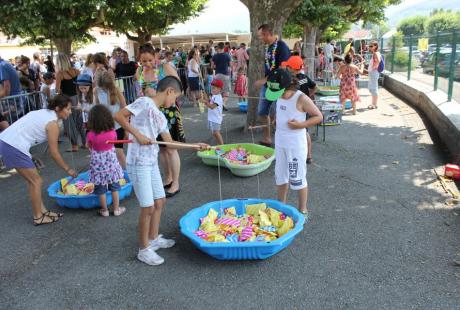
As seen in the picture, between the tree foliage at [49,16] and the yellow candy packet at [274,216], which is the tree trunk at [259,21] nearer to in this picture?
the yellow candy packet at [274,216]

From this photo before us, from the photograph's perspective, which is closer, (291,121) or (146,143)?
(146,143)

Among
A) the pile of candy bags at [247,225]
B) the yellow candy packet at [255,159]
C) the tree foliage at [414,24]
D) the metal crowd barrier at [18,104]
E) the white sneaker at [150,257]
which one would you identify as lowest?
the white sneaker at [150,257]

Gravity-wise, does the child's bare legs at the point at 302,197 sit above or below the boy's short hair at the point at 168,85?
below

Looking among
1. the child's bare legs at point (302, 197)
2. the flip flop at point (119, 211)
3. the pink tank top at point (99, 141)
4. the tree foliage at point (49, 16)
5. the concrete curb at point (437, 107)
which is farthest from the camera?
the tree foliage at point (49, 16)

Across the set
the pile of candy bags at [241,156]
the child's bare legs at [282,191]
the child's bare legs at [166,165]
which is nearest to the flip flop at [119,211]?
the child's bare legs at [166,165]

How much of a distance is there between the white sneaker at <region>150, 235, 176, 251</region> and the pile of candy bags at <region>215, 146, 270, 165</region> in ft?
7.31

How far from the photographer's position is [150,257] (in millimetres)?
3641

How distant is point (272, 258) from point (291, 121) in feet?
4.48

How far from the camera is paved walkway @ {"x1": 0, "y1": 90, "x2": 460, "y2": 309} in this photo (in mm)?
3129

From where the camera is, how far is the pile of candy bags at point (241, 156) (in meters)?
6.07

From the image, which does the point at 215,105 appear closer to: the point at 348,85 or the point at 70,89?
the point at 70,89

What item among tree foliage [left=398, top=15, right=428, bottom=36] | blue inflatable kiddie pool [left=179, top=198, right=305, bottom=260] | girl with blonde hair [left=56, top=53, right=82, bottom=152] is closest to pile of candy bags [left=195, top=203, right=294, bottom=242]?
blue inflatable kiddie pool [left=179, top=198, right=305, bottom=260]

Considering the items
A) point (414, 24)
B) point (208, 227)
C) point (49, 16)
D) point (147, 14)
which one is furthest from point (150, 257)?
point (414, 24)

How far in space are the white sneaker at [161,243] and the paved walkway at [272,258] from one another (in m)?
0.13
